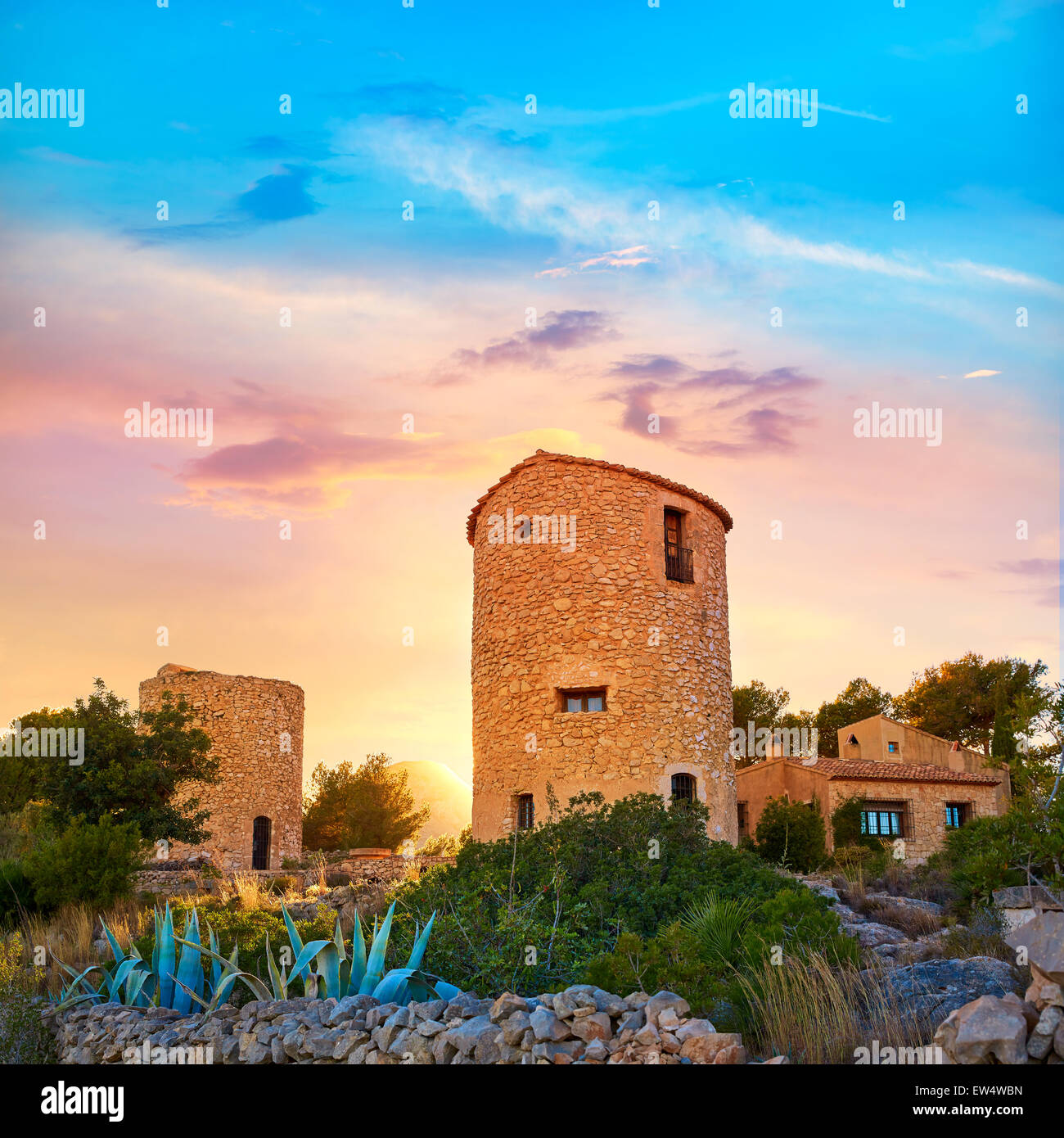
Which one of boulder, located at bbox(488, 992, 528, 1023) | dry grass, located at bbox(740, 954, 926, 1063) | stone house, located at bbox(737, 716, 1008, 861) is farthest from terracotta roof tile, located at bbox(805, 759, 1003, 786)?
boulder, located at bbox(488, 992, 528, 1023)

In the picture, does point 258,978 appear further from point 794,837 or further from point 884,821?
point 884,821

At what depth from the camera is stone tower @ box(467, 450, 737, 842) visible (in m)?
14.5

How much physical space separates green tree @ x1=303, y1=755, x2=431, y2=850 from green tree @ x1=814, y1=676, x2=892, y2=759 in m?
16.9

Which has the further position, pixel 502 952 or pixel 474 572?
pixel 474 572

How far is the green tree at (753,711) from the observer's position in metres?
35.2

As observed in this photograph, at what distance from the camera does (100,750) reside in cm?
1636

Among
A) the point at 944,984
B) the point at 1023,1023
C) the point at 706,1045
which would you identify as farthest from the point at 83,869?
the point at 1023,1023

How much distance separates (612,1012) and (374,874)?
15744 millimetres

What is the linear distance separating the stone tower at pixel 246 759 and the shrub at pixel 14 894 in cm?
1281

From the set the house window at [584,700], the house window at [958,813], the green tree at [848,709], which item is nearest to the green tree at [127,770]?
the house window at [584,700]

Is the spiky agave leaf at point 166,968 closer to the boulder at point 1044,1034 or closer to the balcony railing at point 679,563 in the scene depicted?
the boulder at point 1044,1034
